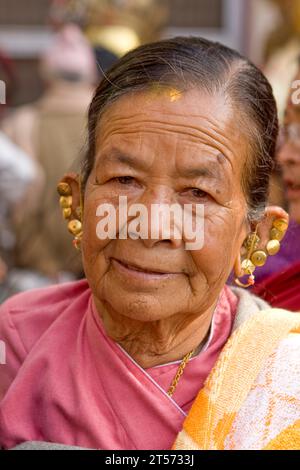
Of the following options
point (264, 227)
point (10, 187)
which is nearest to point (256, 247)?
point (264, 227)

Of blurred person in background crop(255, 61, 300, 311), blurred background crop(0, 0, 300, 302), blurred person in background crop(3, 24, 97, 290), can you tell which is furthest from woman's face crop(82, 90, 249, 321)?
blurred person in background crop(3, 24, 97, 290)

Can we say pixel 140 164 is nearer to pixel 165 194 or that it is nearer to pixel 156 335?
pixel 165 194

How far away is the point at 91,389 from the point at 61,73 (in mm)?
5064

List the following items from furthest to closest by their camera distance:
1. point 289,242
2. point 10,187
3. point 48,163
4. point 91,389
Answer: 1. point 48,163
2. point 10,187
3. point 289,242
4. point 91,389

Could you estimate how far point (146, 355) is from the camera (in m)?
2.02

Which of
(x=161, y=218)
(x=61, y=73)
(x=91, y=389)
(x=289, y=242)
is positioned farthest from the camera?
(x=61, y=73)

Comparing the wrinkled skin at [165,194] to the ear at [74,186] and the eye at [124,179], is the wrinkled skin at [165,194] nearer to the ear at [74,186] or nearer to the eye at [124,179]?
the eye at [124,179]

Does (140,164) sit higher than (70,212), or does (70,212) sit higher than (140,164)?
(140,164)

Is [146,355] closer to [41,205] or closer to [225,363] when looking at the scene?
[225,363]

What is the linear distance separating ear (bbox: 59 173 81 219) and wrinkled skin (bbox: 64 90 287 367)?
0.19 metres

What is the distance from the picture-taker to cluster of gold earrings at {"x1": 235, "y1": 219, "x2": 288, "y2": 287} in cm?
208

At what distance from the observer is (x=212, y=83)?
6.27 feet
